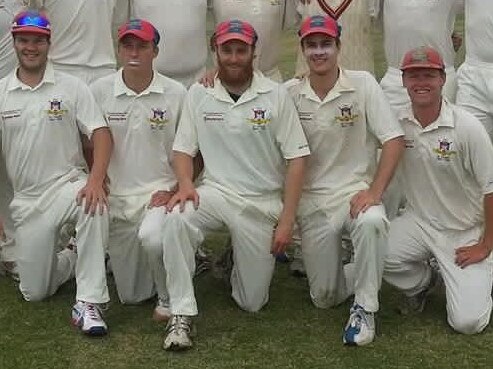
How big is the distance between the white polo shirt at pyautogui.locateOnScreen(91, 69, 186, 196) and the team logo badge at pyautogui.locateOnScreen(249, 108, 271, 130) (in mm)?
509

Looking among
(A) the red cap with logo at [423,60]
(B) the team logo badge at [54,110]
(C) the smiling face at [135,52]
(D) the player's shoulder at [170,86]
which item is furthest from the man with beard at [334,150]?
(B) the team logo badge at [54,110]

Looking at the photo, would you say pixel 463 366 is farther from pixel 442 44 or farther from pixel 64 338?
pixel 442 44

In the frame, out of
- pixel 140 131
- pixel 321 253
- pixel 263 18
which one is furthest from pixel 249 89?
pixel 263 18

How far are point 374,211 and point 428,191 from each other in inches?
19.0

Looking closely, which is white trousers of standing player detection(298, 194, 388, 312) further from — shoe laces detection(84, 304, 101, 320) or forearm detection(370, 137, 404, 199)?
shoe laces detection(84, 304, 101, 320)

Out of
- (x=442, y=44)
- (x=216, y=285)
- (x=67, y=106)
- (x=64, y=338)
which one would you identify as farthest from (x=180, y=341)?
(x=442, y=44)

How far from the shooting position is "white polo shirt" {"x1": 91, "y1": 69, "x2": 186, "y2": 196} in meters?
5.68

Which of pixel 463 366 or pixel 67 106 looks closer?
pixel 463 366

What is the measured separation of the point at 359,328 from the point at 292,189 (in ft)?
2.85

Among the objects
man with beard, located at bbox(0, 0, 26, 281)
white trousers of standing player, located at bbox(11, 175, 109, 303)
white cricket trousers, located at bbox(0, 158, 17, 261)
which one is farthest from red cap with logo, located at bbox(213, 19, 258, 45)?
Answer: white cricket trousers, located at bbox(0, 158, 17, 261)

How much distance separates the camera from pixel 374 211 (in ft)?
17.2

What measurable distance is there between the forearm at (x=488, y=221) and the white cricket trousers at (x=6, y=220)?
2.91 metres

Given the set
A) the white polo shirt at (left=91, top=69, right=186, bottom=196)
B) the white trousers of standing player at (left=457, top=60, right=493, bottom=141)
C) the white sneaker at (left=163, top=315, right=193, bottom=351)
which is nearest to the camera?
the white sneaker at (left=163, top=315, right=193, bottom=351)

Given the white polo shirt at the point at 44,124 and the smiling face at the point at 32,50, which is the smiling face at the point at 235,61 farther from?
the smiling face at the point at 32,50
